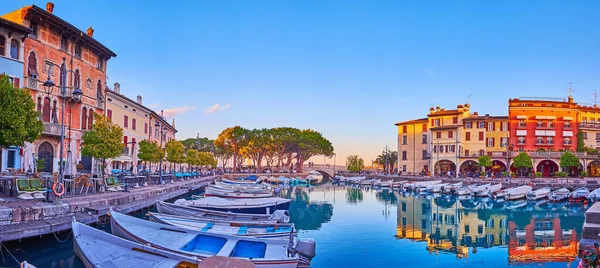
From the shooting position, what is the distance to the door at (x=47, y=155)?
32.0 metres

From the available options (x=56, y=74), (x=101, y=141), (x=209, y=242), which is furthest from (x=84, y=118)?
(x=209, y=242)

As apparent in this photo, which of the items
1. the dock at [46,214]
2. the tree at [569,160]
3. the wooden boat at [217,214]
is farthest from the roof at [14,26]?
the tree at [569,160]

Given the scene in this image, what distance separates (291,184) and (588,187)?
4326 cm

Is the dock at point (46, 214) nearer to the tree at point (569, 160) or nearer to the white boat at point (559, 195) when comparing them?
the white boat at point (559, 195)

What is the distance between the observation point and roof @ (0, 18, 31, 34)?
27138mm

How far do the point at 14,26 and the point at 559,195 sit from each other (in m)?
53.1

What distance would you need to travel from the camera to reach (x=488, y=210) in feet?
122

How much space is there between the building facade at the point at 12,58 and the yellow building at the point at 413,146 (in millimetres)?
61241

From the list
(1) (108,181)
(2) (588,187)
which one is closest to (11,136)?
(1) (108,181)

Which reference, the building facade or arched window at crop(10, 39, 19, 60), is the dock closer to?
the building facade

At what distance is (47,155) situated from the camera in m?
32.5

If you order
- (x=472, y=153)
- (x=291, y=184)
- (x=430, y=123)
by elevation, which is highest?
(x=430, y=123)

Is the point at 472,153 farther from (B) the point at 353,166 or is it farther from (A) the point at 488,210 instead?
(B) the point at 353,166

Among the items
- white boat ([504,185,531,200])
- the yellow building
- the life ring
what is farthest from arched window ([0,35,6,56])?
the yellow building
